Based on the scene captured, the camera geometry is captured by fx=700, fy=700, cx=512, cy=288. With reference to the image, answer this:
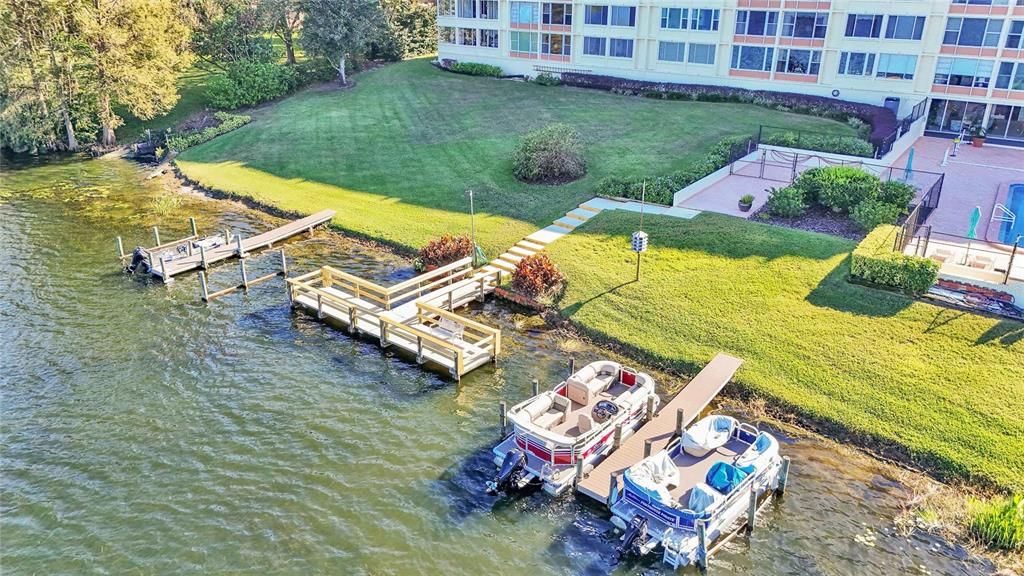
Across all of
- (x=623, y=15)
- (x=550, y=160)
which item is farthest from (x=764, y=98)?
(x=550, y=160)

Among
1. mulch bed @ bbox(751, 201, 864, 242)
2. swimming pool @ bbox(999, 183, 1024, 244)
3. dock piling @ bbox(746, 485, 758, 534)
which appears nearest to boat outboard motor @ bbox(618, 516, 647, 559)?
dock piling @ bbox(746, 485, 758, 534)

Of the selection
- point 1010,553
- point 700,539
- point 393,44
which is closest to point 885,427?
point 1010,553

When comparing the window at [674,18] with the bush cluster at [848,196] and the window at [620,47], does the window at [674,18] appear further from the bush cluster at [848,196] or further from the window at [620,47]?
the bush cluster at [848,196]

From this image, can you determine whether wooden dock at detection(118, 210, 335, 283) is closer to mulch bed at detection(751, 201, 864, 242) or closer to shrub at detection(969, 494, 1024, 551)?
mulch bed at detection(751, 201, 864, 242)

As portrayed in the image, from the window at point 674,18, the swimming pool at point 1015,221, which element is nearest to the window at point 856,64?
the window at point 674,18

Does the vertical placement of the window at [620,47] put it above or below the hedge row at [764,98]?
above

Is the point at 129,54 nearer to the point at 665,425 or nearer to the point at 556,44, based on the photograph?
the point at 556,44
